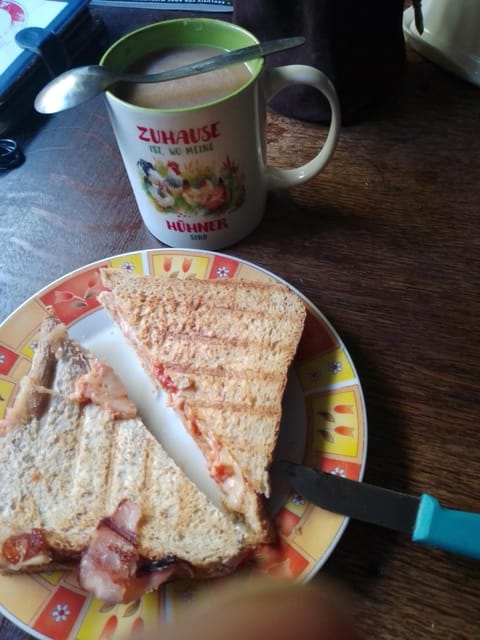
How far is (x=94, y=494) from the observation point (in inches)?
33.6

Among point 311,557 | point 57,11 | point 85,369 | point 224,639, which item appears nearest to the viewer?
point 224,639

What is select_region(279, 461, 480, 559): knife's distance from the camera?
74 cm

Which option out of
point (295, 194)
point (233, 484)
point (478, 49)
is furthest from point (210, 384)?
point (478, 49)

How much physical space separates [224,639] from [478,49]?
1337 millimetres

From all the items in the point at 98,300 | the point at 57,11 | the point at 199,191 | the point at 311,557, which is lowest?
the point at 311,557

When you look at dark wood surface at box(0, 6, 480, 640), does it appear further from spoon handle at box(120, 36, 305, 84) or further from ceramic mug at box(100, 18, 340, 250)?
spoon handle at box(120, 36, 305, 84)

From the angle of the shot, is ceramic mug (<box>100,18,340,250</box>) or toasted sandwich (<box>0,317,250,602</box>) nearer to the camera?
toasted sandwich (<box>0,317,250,602</box>)

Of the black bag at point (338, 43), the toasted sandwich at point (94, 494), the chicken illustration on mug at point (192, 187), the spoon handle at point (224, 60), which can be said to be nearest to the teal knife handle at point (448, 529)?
the toasted sandwich at point (94, 494)

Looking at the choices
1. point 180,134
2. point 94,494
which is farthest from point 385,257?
point 94,494

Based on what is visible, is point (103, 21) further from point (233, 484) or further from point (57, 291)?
point (233, 484)

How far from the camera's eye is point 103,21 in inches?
64.6

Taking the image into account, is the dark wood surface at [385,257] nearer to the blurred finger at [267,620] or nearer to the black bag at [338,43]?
the black bag at [338,43]

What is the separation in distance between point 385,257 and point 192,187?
0.40 metres

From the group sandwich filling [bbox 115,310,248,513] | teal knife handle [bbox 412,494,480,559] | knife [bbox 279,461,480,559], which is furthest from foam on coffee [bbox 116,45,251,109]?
teal knife handle [bbox 412,494,480,559]
